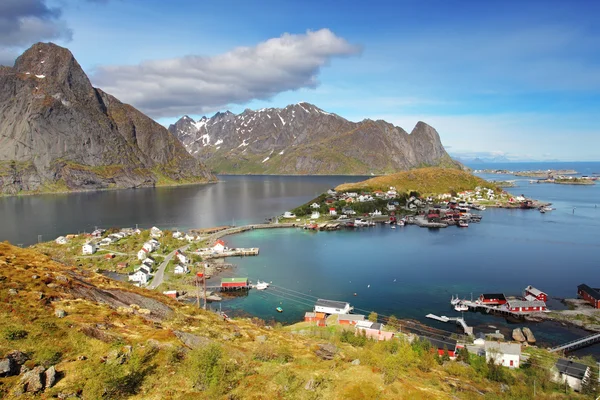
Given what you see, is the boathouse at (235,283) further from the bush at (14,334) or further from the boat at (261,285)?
the bush at (14,334)

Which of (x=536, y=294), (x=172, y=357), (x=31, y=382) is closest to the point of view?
(x=31, y=382)

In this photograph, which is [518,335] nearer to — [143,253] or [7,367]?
[7,367]

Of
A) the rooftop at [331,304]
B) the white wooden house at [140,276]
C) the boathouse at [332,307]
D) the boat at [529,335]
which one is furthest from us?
the white wooden house at [140,276]

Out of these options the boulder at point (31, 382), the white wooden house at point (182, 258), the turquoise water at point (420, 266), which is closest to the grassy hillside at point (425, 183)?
the turquoise water at point (420, 266)

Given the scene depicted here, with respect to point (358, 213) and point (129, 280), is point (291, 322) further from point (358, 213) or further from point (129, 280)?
point (358, 213)

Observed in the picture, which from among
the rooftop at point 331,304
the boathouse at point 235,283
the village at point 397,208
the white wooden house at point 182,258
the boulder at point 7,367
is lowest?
the boathouse at point 235,283

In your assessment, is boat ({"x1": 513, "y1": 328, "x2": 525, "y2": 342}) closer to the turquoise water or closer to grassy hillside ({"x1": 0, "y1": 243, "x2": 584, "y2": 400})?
the turquoise water

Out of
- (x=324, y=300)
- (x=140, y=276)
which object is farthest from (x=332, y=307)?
(x=140, y=276)
